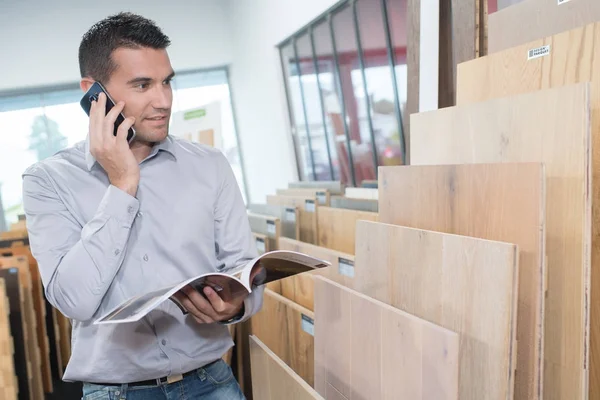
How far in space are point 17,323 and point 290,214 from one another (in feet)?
4.98

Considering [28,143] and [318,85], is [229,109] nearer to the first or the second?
[318,85]

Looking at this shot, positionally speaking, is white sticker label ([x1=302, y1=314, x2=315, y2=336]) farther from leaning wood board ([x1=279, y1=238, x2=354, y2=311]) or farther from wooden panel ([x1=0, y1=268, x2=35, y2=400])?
wooden panel ([x1=0, y1=268, x2=35, y2=400])

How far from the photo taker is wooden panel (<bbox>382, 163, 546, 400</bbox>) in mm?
1078

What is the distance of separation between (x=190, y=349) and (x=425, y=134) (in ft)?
2.91

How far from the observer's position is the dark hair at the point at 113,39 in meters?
1.17

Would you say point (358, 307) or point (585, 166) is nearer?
point (585, 166)

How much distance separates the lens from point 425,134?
1.53m

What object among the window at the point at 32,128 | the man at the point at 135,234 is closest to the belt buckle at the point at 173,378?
the man at the point at 135,234

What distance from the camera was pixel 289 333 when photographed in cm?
204

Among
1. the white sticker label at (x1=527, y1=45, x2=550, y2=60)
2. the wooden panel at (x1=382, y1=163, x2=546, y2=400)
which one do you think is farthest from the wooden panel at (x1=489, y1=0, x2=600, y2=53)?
the wooden panel at (x1=382, y1=163, x2=546, y2=400)

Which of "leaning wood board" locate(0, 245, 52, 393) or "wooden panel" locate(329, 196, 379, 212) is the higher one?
"wooden panel" locate(329, 196, 379, 212)

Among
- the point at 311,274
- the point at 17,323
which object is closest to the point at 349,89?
the point at 311,274

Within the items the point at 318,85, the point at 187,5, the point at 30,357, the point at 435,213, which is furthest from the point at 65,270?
the point at 187,5

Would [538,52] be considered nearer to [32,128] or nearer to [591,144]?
[591,144]
